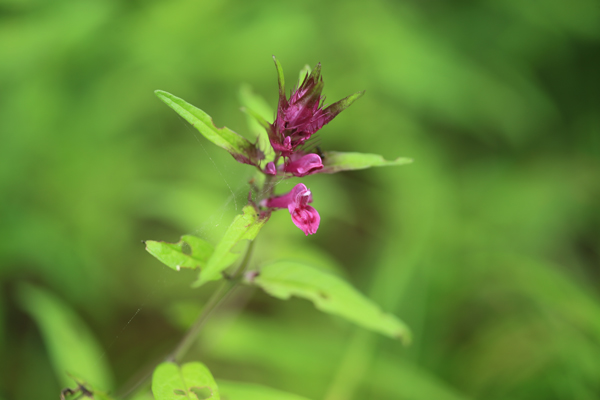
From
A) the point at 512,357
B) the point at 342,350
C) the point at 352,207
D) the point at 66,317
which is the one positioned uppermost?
the point at 352,207

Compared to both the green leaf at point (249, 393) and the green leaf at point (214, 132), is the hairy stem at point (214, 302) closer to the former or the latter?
the green leaf at point (249, 393)

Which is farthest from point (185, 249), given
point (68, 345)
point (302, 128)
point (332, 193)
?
point (332, 193)

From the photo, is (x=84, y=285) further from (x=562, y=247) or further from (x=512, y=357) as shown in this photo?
(x=562, y=247)

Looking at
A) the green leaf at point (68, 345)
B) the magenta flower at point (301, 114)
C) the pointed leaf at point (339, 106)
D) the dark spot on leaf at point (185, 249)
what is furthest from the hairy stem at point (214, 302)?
the green leaf at point (68, 345)

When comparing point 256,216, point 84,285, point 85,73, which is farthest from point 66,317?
point 85,73

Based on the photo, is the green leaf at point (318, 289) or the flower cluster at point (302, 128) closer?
the flower cluster at point (302, 128)

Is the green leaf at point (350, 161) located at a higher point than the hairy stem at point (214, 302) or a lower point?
higher

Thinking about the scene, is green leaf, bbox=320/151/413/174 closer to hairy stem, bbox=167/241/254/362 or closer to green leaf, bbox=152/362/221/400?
hairy stem, bbox=167/241/254/362
